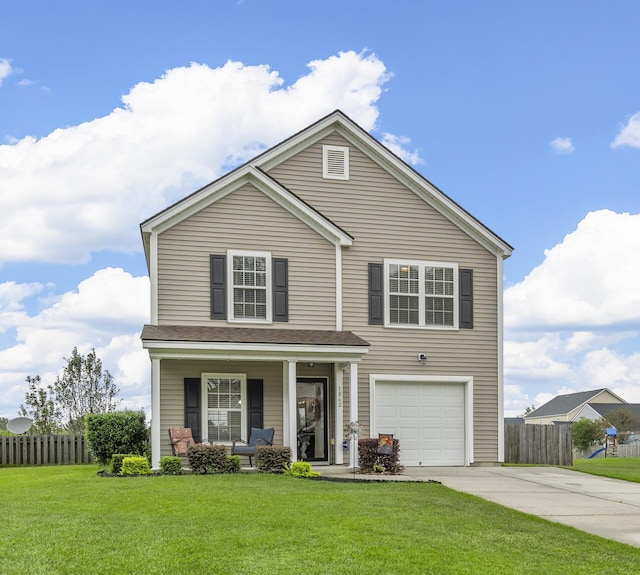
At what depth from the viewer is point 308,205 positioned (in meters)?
19.0

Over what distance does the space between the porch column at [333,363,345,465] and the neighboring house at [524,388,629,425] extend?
1736 inches

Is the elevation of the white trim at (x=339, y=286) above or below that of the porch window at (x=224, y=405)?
above

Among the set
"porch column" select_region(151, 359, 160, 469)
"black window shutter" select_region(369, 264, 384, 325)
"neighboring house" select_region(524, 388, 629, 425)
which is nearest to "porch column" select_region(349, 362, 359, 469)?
"black window shutter" select_region(369, 264, 384, 325)

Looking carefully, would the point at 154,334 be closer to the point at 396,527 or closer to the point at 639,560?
the point at 396,527

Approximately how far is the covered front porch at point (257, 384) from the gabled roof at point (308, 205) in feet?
8.40

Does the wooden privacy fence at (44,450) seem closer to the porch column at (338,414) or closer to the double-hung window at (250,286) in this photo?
the double-hung window at (250,286)

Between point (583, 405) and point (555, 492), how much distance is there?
167ft

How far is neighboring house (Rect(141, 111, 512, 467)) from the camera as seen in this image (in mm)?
17750

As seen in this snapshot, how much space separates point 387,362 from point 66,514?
10.4 m

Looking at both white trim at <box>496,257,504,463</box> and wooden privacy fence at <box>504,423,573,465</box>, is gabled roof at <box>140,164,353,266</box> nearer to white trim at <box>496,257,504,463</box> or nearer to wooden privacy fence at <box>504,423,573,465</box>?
white trim at <box>496,257,504,463</box>

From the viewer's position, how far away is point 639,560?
8680 millimetres

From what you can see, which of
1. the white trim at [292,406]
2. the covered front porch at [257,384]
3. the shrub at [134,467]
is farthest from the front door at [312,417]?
the shrub at [134,467]

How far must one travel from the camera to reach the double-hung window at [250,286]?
60.1ft

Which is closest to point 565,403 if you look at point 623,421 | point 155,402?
point 623,421
